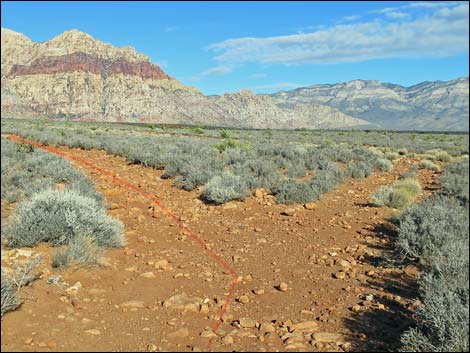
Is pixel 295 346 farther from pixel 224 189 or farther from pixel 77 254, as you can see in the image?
pixel 224 189

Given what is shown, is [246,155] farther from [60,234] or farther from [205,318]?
[205,318]

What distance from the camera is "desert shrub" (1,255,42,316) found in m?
4.49

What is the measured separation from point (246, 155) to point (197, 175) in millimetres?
4982

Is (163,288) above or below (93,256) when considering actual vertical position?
below

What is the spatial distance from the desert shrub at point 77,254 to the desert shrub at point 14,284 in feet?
1.01

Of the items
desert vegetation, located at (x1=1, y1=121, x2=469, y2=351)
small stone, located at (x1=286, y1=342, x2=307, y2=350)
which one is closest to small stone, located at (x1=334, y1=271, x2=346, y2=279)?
desert vegetation, located at (x1=1, y1=121, x2=469, y2=351)

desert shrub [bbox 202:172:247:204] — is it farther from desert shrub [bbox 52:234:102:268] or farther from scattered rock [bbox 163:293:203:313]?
scattered rock [bbox 163:293:203:313]

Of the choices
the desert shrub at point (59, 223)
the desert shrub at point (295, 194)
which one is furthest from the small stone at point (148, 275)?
the desert shrub at point (295, 194)

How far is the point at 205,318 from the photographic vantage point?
206 inches

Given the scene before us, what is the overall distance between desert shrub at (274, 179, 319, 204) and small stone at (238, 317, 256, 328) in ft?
20.0

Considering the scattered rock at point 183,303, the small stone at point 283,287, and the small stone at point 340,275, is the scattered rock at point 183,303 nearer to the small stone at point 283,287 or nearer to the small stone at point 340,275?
the small stone at point 283,287

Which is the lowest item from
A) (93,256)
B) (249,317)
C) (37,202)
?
(249,317)

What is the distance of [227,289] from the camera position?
6199mm

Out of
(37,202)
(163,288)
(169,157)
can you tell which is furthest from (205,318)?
(169,157)
